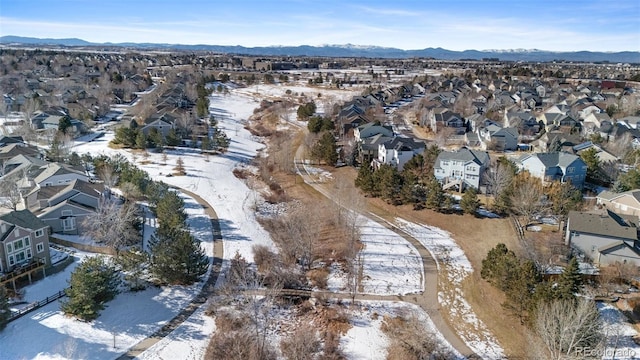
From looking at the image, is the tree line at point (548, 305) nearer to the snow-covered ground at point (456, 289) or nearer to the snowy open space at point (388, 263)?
the snow-covered ground at point (456, 289)

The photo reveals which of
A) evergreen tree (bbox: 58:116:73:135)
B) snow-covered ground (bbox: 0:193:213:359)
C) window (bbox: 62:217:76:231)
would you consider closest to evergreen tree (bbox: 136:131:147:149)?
evergreen tree (bbox: 58:116:73:135)

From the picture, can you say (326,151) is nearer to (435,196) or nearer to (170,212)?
(435,196)

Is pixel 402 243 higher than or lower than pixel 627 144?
lower

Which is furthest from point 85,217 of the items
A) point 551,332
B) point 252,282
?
point 551,332

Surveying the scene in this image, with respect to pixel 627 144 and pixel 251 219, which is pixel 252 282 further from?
pixel 627 144

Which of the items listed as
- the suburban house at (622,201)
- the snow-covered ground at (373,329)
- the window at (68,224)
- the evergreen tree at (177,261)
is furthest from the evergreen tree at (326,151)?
the window at (68,224)

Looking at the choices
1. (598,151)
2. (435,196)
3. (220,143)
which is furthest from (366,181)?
(598,151)
